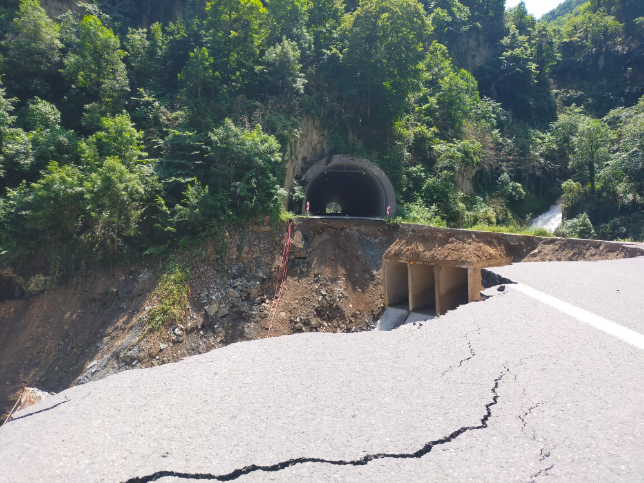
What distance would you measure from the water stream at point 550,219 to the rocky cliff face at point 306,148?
16108 millimetres

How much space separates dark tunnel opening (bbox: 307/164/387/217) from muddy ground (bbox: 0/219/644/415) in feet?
15.7

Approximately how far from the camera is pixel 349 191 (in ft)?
90.8

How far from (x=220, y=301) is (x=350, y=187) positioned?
50.2 feet

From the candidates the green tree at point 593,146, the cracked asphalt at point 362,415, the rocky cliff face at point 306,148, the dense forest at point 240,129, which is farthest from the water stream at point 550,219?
the cracked asphalt at point 362,415

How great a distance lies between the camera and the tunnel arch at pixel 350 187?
19.8 m

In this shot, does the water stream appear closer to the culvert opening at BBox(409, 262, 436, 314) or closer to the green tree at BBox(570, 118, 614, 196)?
the green tree at BBox(570, 118, 614, 196)

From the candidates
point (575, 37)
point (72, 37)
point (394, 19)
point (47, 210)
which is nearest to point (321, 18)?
point (394, 19)

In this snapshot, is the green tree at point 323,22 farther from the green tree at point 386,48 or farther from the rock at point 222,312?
the rock at point 222,312

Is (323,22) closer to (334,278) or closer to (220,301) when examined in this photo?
(334,278)

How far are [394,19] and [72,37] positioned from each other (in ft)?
63.9

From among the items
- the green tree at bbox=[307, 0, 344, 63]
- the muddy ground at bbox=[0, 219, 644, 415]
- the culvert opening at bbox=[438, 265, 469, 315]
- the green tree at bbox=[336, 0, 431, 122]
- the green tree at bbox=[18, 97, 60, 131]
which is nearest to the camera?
the muddy ground at bbox=[0, 219, 644, 415]

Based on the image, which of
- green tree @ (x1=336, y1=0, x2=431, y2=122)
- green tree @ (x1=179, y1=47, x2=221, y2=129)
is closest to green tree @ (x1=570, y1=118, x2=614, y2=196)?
green tree @ (x1=336, y1=0, x2=431, y2=122)

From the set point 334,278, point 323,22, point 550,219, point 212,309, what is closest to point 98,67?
point 323,22

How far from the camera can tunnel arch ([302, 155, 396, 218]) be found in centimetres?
1981
